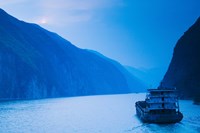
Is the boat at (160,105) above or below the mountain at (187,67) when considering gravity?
below

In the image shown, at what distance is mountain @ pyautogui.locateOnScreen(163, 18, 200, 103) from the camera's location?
146875 millimetres

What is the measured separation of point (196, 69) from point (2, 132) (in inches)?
4299

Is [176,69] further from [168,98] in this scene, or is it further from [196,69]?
[168,98]

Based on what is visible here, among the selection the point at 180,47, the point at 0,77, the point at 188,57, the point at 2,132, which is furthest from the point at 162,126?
the point at 0,77

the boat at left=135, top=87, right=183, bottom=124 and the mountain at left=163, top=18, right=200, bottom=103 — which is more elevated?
the mountain at left=163, top=18, right=200, bottom=103

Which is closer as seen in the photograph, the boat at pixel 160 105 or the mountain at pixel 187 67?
the boat at pixel 160 105

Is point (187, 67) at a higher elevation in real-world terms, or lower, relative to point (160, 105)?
higher

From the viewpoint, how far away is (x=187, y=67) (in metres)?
160

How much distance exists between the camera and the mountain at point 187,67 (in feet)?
482

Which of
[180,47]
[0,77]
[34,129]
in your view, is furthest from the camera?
[0,77]

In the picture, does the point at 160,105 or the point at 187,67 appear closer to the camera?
the point at 160,105

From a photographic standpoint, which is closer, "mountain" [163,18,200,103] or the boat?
the boat

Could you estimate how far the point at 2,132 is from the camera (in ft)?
188

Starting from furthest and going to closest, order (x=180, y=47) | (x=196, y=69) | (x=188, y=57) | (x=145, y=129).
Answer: (x=180, y=47) < (x=188, y=57) < (x=196, y=69) < (x=145, y=129)
